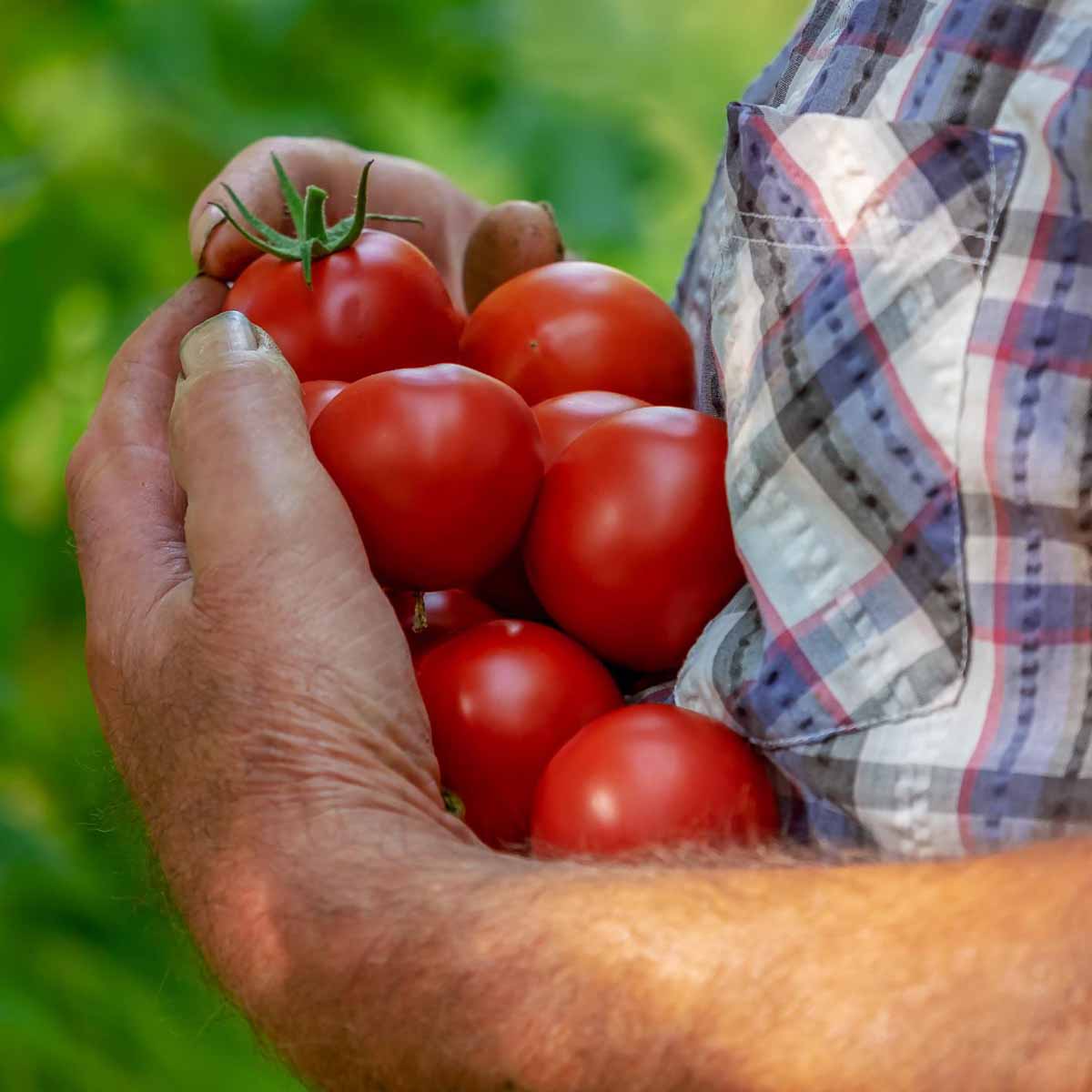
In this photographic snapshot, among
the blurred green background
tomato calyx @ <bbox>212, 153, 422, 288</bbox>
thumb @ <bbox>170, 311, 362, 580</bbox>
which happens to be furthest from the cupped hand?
the blurred green background

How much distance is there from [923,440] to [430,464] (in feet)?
0.77

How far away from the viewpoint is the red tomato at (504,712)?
681 mm

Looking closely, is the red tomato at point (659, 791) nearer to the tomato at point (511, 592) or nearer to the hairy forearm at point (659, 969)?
the hairy forearm at point (659, 969)

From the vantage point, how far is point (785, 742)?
612mm

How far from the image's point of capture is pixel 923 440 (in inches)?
22.6

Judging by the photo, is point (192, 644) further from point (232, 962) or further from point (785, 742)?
point (785, 742)

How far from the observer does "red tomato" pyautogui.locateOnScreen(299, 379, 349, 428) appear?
75cm

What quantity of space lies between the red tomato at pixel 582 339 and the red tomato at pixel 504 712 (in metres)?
0.19

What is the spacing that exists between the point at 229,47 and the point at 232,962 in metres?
1.12

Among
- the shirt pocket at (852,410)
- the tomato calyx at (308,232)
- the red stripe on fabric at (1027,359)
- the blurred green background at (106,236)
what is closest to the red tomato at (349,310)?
the tomato calyx at (308,232)

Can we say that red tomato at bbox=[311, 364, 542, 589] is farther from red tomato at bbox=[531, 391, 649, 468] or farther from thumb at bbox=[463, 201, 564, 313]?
thumb at bbox=[463, 201, 564, 313]

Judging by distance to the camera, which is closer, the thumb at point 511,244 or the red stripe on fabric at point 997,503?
the red stripe on fabric at point 997,503

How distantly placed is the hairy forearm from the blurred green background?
0.55 metres

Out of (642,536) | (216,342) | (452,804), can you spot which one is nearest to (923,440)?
(642,536)
